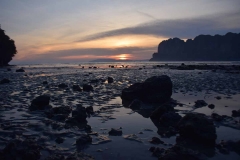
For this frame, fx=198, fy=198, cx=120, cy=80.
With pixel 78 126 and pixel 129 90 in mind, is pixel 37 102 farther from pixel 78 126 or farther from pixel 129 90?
pixel 129 90

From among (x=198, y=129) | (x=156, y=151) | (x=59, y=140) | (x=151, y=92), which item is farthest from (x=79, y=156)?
(x=151, y=92)

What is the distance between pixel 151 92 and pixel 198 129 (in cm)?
791

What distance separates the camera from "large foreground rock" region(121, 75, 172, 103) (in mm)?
14945

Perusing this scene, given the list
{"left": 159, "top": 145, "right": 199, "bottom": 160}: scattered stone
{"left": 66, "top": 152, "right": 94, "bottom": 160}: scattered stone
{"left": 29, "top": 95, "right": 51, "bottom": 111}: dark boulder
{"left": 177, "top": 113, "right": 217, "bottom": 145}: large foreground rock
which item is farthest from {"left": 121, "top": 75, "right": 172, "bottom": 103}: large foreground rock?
{"left": 66, "top": 152, "right": 94, "bottom": 160}: scattered stone

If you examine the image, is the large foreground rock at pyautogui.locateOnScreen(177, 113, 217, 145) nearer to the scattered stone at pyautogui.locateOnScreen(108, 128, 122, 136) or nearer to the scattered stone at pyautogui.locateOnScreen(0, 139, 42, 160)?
the scattered stone at pyautogui.locateOnScreen(108, 128, 122, 136)

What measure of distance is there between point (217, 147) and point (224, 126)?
2.50 metres

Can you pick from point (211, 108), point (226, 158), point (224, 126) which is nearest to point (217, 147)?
point (226, 158)

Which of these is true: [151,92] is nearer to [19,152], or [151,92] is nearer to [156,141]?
[156,141]

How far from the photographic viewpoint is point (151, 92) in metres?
15.2

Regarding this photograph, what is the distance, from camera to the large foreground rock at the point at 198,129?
705cm

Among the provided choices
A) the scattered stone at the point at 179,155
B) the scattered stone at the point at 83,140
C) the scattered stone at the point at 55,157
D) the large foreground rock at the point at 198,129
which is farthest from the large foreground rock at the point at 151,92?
the scattered stone at the point at 55,157

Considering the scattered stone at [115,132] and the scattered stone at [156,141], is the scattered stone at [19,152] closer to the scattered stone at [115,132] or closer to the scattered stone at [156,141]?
the scattered stone at [115,132]

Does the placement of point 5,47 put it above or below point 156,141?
above

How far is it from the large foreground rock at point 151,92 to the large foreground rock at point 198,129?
7.07m
